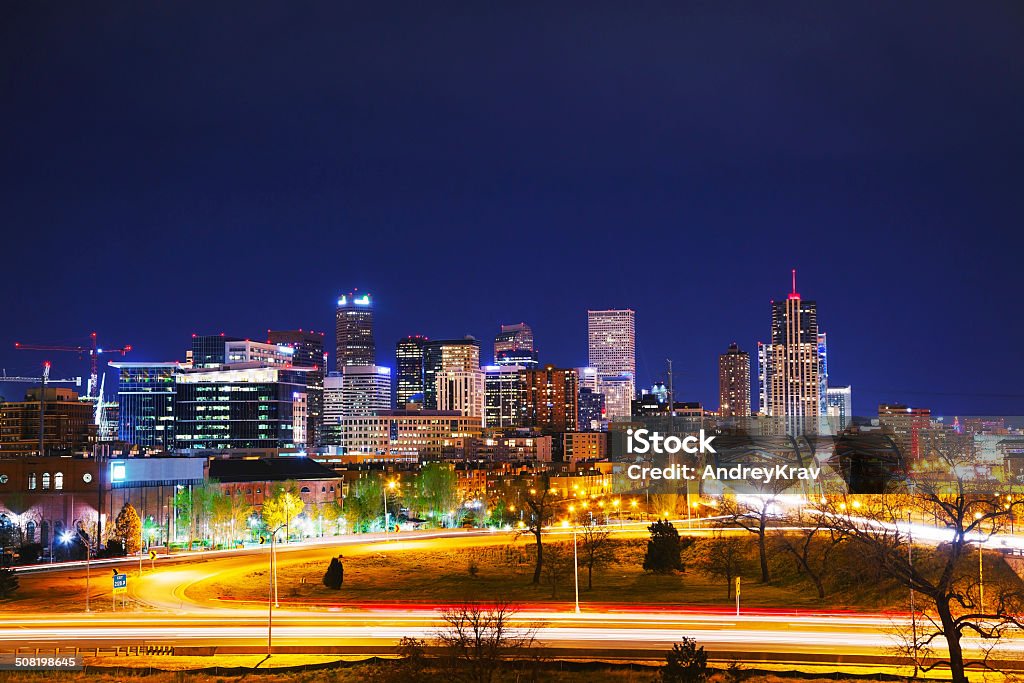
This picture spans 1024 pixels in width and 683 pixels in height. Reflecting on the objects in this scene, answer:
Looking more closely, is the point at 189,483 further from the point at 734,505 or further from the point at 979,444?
the point at 979,444

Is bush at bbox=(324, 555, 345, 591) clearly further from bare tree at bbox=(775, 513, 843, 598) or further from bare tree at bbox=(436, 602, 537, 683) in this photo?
bare tree at bbox=(775, 513, 843, 598)

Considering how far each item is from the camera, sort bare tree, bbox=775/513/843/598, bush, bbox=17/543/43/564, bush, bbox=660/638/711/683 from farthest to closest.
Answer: bush, bbox=17/543/43/564, bare tree, bbox=775/513/843/598, bush, bbox=660/638/711/683

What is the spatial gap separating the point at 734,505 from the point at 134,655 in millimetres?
53716

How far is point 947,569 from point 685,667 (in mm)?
9856

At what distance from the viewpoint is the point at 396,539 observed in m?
102

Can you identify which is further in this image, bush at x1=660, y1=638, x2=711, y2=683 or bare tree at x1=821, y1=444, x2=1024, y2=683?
bush at x1=660, y1=638, x2=711, y2=683

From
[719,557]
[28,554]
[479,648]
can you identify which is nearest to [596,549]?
[719,557]

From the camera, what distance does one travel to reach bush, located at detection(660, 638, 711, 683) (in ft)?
121

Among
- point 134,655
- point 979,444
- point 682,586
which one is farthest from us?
point 979,444

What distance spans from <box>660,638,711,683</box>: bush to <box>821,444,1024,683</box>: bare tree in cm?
706

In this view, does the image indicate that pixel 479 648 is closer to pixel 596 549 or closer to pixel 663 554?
pixel 663 554

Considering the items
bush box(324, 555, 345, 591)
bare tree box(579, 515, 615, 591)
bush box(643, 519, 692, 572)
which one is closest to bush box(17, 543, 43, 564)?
bush box(324, 555, 345, 591)

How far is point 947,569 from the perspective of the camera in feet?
116

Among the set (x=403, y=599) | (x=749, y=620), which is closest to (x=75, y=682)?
(x=403, y=599)
